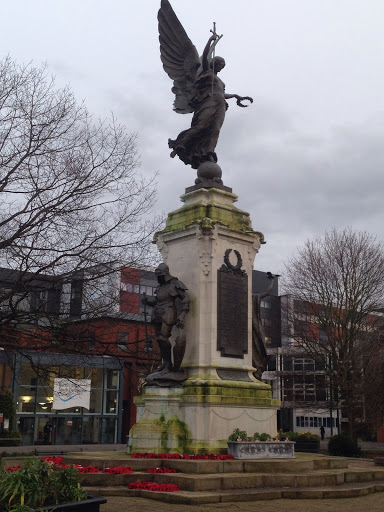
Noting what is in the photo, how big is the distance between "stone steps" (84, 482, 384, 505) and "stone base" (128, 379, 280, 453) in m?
2.62

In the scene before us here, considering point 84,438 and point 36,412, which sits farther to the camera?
point 84,438

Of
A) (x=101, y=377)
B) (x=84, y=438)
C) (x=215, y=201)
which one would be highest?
(x=215, y=201)

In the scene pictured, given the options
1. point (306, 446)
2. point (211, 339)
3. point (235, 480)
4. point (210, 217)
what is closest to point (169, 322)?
point (211, 339)

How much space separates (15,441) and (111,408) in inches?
494

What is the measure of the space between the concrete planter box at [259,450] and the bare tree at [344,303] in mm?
18722

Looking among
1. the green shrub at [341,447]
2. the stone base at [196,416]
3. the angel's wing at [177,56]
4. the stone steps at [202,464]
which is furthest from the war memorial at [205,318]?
the green shrub at [341,447]

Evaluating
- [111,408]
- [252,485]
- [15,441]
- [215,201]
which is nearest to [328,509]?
[252,485]

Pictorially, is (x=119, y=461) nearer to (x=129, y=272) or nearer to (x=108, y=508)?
(x=108, y=508)

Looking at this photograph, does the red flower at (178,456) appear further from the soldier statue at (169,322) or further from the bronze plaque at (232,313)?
the bronze plaque at (232,313)

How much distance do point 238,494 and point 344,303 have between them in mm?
23837

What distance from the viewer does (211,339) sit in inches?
549

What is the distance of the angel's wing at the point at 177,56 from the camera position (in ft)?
55.8

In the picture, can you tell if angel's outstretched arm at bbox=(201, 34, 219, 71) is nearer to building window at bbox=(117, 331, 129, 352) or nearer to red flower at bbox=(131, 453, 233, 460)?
building window at bbox=(117, 331, 129, 352)

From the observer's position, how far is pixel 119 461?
37.8ft
